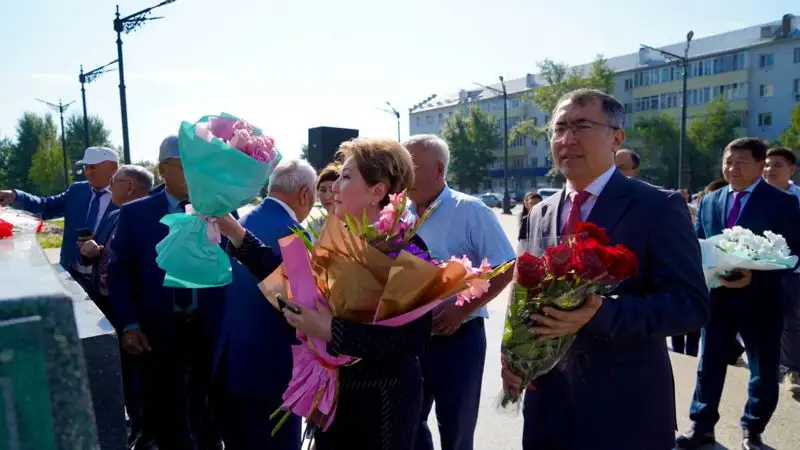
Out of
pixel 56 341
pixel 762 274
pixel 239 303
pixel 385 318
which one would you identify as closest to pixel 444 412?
pixel 239 303

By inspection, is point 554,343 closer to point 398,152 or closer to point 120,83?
point 398,152

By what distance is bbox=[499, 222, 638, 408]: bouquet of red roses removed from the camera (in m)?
1.83

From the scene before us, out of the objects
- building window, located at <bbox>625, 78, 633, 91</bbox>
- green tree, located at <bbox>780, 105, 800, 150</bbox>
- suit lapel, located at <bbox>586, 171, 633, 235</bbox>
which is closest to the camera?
suit lapel, located at <bbox>586, 171, 633, 235</bbox>

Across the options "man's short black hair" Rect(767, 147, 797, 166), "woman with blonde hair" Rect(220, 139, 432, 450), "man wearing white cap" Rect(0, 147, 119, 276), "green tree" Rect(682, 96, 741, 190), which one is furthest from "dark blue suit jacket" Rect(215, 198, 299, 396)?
"green tree" Rect(682, 96, 741, 190)

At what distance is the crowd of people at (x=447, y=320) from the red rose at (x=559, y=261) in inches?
5.8

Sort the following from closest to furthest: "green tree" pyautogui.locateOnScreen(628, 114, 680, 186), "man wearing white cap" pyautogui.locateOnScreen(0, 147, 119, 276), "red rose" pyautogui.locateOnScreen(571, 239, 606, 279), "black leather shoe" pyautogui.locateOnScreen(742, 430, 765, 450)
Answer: "red rose" pyautogui.locateOnScreen(571, 239, 606, 279)
"black leather shoe" pyautogui.locateOnScreen(742, 430, 765, 450)
"man wearing white cap" pyautogui.locateOnScreen(0, 147, 119, 276)
"green tree" pyautogui.locateOnScreen(628, 114, 680, 186)

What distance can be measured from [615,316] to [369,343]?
2.70 feet

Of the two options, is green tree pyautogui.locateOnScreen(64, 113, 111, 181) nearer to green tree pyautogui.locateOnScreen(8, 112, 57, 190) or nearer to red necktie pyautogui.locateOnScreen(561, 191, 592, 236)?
green tree pyautogui.locateOnScreen(8, 112, 57, 190)

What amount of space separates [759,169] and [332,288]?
3.64 metres

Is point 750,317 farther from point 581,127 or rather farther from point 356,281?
point 356,281

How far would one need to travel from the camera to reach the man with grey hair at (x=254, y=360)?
2.93m

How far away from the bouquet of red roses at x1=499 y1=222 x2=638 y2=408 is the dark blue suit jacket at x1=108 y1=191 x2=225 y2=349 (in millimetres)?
2263

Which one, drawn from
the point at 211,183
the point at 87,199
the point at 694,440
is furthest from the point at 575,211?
the point at 87,199

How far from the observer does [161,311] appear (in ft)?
11.9
